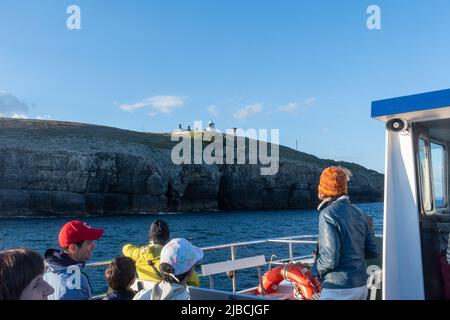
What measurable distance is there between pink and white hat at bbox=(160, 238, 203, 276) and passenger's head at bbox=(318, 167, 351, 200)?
52.0 inches

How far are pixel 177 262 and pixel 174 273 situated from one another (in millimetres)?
80

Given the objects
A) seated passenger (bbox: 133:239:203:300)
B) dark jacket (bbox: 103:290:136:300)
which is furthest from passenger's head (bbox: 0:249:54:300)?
dark jacket (bbox: 103:290:136:300)

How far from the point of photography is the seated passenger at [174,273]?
2.96 meters

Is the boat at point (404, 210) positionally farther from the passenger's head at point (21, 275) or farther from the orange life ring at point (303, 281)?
the passenger's head at point (21, 275)

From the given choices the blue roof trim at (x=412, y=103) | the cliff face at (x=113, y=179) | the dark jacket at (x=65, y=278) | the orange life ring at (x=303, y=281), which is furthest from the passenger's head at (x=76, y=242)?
the cliff face at (x=113, y=179)

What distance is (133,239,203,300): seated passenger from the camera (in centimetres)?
296

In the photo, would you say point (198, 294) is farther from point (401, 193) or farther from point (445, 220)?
point (445, 220)

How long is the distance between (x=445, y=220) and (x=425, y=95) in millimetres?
1510

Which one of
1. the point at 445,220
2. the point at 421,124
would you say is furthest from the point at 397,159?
the point at 445,220

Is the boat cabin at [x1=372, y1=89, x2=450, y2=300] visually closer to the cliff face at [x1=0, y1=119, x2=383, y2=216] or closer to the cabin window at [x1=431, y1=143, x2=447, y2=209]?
the cabin window at [x1=431, y1=143, x2=447, y2=209]

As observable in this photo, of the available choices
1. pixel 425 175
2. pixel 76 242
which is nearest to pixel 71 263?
pixel 76 242

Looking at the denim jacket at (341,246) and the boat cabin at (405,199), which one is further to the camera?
the denim jacket at (341,246)

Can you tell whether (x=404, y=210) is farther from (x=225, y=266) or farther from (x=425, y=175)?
(x=225, y=266)

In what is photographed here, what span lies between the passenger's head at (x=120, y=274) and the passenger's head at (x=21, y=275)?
1.20 meters
